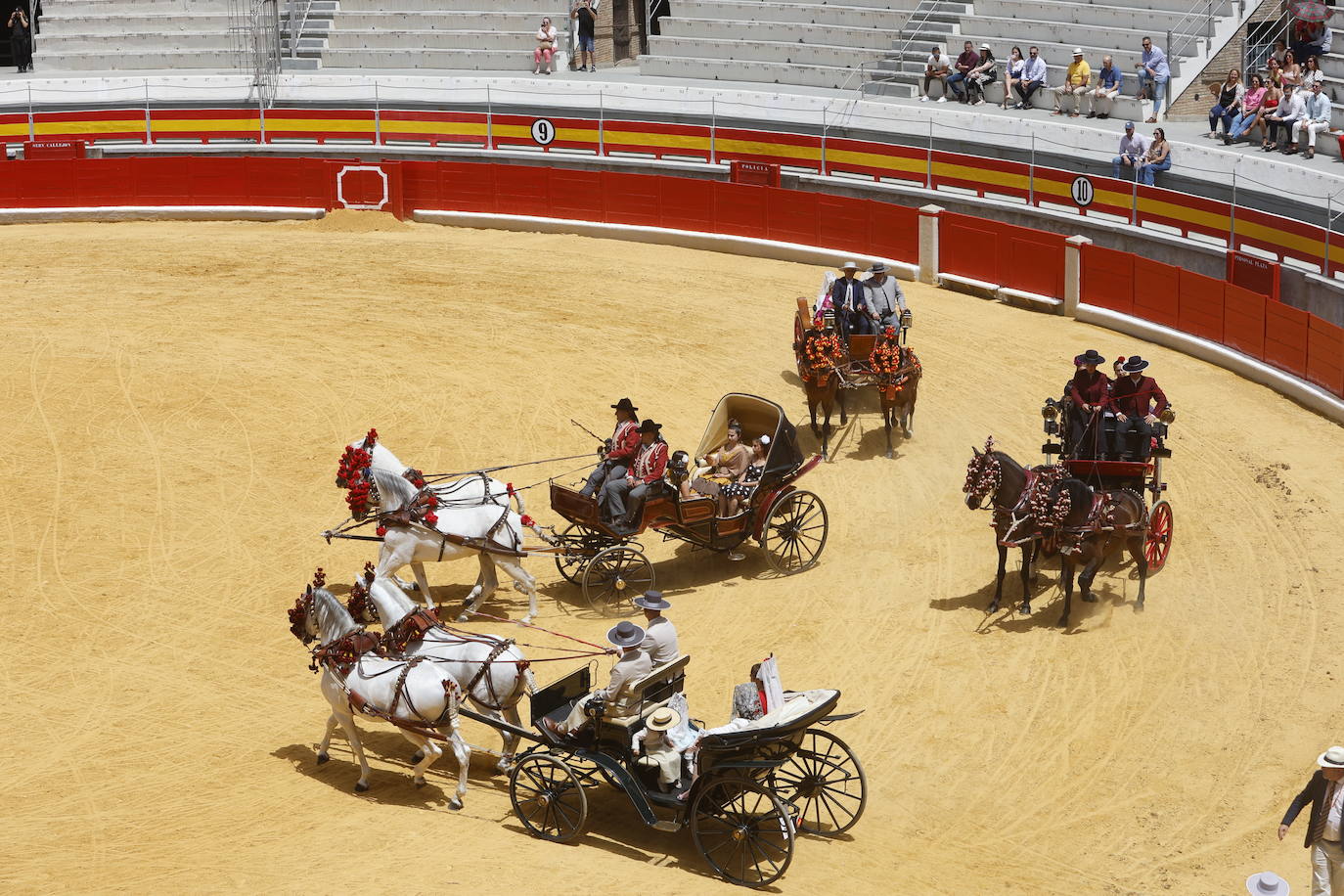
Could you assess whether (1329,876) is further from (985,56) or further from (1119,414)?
(985,56)

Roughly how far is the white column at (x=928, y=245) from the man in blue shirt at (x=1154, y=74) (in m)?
6.52

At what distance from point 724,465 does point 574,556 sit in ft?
5.91

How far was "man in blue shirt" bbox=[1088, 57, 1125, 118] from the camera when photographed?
30.8m

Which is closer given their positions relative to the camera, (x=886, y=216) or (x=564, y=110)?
(x=886, y=216)

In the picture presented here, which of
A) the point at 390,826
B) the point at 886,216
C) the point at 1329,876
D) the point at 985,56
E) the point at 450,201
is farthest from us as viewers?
the point at 985,56

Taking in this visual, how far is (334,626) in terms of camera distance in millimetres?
13070

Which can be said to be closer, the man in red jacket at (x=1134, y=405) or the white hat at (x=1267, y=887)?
the white hat at (x=1267, y=887)

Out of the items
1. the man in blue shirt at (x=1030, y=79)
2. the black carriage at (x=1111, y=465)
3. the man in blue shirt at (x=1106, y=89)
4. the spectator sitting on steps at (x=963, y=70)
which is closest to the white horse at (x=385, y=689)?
the black carriage at (x=1111, y=465)

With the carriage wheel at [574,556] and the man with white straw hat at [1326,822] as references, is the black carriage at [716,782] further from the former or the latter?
the carriage wheel at [574,556]

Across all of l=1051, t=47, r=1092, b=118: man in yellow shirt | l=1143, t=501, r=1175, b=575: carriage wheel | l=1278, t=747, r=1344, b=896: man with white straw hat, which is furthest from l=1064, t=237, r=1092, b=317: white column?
A: l=1278, t=747, r=1344, b=896: man with white straw hat

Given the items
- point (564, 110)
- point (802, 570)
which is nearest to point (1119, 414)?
point (802, 570)

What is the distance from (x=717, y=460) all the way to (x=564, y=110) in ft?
60.8

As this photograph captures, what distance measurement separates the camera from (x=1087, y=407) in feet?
55.2

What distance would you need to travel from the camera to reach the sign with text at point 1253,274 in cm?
2320
